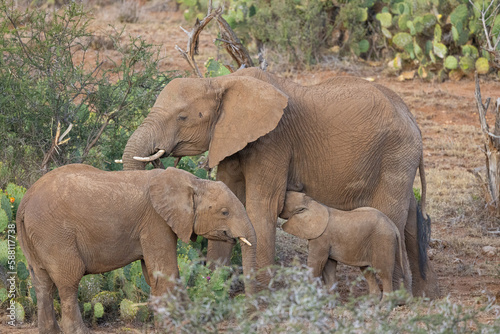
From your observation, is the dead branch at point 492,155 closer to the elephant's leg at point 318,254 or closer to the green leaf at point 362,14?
the elephant's leg at point 318,254

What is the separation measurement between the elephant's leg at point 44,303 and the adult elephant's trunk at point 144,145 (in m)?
1.10

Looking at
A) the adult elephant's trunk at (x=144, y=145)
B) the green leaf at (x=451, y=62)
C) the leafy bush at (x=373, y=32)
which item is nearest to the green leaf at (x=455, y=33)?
the leafy bush at (x=373, y=32)

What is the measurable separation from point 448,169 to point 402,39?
4.46 metres

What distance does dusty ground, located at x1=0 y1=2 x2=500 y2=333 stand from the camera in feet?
27.6

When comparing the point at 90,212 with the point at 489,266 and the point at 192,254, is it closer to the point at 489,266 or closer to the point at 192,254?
the point at 192,254

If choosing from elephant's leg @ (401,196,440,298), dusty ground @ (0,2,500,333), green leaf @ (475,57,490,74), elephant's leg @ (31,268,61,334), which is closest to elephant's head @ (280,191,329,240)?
dusty ground @ (0,2,500,333)

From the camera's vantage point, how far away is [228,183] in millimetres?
7145

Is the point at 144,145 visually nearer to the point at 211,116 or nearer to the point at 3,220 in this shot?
the point at 211,116

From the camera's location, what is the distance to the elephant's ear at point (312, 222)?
6.97 metres

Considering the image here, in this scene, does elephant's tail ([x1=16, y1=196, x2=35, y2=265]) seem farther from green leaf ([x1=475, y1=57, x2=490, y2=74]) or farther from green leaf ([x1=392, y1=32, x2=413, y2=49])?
green leaf ([x1=475, y1=57, x2=490, y2=74])

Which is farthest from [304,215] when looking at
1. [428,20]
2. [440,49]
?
[428,20]

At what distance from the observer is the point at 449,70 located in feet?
53.2

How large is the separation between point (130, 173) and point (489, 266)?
4.30 metres

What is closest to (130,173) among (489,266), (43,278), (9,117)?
(43,278)
